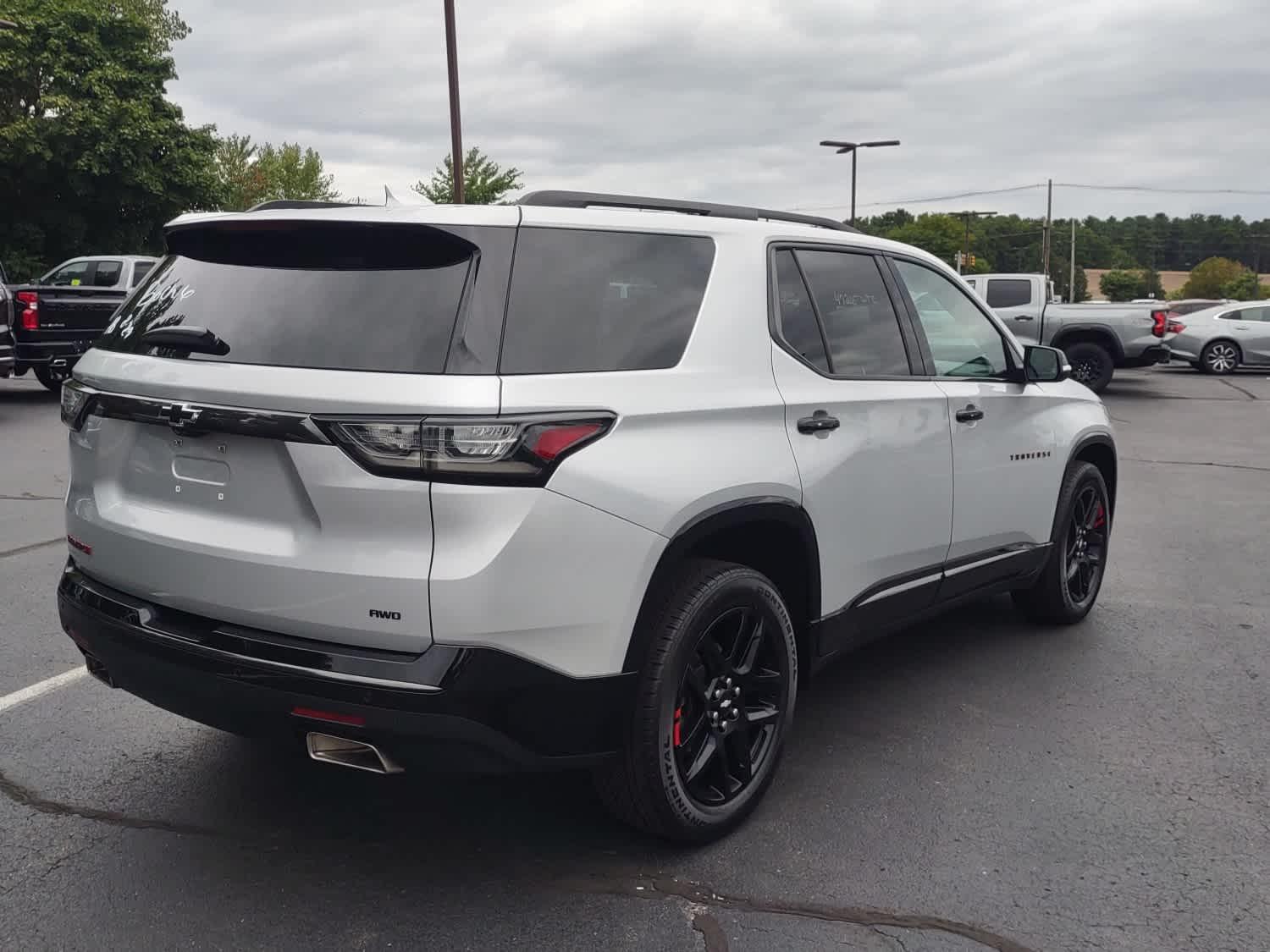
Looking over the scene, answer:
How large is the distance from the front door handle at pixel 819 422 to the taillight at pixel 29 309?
13641 mm

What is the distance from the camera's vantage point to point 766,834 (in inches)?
135

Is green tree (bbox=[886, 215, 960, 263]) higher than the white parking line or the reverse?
higher

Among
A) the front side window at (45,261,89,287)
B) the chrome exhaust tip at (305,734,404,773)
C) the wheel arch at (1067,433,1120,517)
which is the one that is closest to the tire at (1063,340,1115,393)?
the wheel arch at (1067,433,1120,517)

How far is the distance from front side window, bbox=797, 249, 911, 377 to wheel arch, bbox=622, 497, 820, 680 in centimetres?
61

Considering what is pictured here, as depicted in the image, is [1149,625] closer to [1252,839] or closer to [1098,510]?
[1098,510]

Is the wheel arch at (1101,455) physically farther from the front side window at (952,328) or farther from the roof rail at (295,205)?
the roof rail at (295,205)

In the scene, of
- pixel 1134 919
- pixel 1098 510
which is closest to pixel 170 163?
pixel 1098 510

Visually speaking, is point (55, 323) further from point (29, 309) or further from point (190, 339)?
point (190, 339)

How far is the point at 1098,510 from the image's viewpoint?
18.8ft

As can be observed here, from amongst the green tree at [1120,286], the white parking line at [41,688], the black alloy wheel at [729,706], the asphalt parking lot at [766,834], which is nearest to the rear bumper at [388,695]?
the black alloy wheel at [729,706]

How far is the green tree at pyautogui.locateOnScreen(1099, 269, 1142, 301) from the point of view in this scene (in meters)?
115

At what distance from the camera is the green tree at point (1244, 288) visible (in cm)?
10994

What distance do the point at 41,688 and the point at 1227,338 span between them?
960 inches

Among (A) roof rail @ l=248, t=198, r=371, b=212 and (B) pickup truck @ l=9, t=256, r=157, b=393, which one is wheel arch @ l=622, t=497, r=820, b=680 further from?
(B) pickup truck @ l=9, t=256, r=157, b=393
